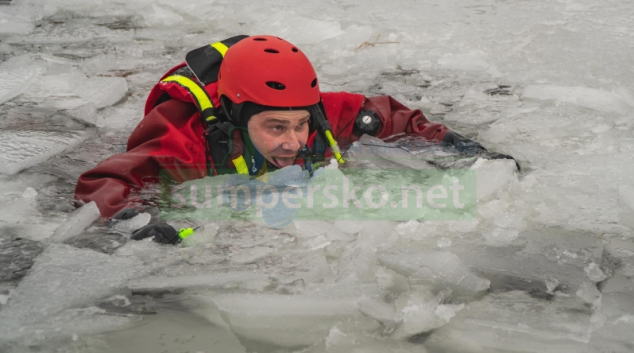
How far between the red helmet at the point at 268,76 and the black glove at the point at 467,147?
0.78 m

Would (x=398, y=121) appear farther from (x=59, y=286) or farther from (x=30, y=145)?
(x=59, y=286)

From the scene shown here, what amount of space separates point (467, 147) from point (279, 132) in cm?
99

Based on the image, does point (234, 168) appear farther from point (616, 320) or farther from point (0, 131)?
point (616, 320)

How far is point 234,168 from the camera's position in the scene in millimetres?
3324

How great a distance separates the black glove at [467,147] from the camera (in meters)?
3.37

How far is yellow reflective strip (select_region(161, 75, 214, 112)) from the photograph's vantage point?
327 cm

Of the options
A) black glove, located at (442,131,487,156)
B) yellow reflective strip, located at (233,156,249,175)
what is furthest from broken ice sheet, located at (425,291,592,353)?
yellow reflective strip, located at (233,156,249,175)

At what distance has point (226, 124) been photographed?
322 cm

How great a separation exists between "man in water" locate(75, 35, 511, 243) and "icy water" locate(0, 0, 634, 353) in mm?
277

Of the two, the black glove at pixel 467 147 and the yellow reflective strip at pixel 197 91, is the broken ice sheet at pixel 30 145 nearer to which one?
the yellow reflective strip at pixel 197 91

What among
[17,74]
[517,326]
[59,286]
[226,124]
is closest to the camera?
[517,326]

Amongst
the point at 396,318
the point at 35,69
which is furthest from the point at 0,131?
the point at 396,318

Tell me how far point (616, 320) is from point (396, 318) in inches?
26.7

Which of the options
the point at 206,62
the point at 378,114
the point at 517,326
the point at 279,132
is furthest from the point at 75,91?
Answer: the point at 517,326
